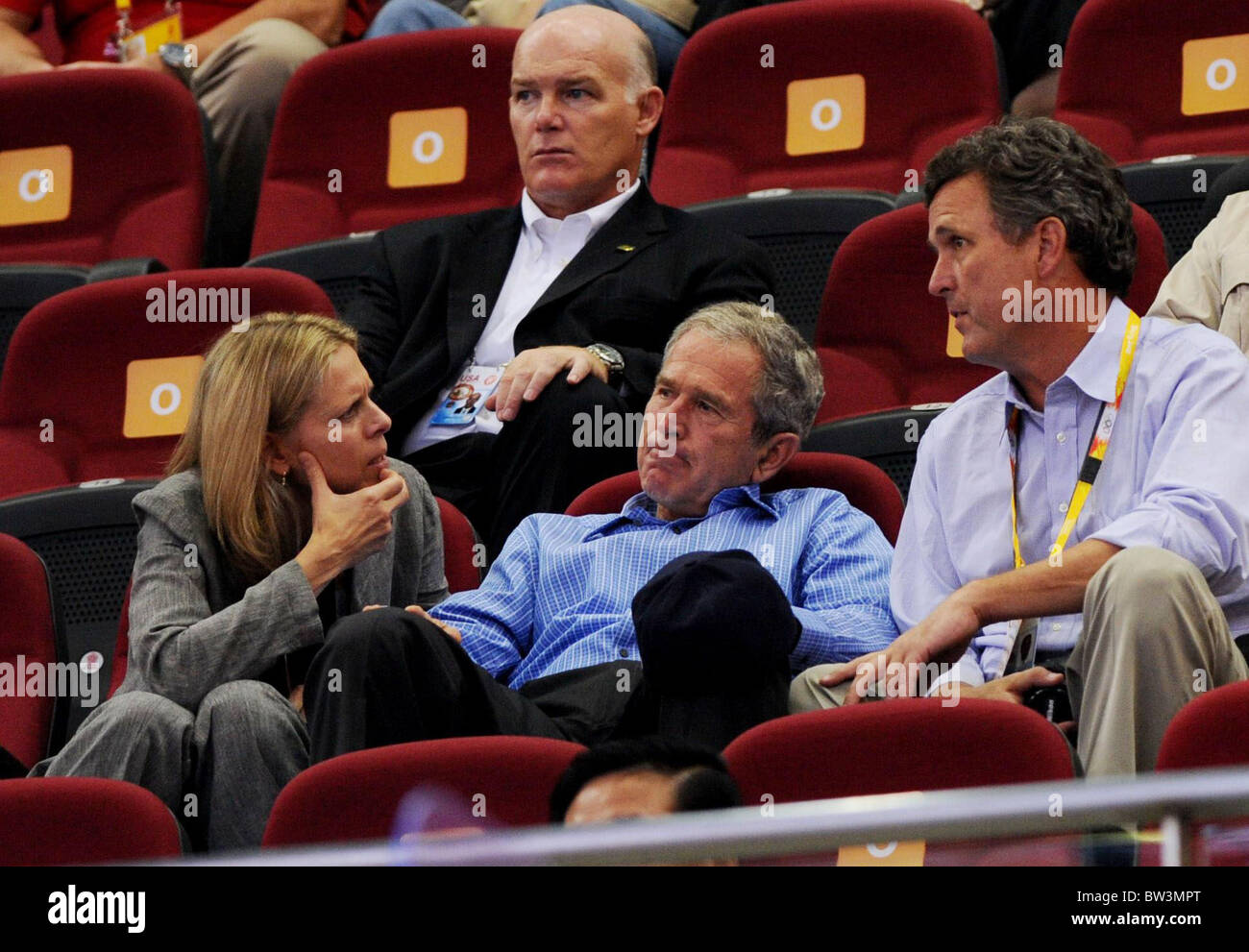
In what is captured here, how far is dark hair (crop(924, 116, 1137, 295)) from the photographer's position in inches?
79.2

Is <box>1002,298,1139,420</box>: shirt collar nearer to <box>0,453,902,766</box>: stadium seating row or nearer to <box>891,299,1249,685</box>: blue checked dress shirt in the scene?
<box>891,299,1249,685</box>: blue checked dress shirt

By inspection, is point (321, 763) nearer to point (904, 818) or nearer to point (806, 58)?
point (904, 818)

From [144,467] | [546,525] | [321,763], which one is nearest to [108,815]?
[321,763]

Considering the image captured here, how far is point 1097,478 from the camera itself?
192cm

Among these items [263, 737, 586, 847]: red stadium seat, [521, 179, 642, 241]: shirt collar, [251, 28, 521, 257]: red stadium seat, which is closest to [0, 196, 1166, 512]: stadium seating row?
[521, 179, 642, 241]: shirt collar

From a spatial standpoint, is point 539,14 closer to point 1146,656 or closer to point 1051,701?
point 1051,701

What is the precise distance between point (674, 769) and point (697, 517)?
0.84m

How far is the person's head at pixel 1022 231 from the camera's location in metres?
2.00

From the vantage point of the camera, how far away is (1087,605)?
1.67 metres

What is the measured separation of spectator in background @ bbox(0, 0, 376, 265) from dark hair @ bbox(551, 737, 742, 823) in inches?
85.3

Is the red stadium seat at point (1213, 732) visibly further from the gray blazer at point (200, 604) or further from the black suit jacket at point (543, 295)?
the black suit jacket at point (543, 295)

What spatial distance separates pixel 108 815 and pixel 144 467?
110cm

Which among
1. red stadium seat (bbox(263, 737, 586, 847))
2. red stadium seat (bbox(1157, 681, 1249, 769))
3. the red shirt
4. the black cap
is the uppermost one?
the red shirt
